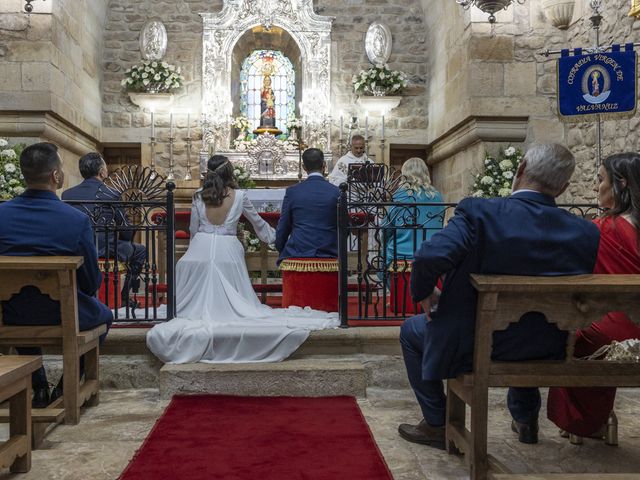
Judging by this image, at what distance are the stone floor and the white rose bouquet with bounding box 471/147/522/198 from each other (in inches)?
176

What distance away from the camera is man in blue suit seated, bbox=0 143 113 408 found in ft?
10.9

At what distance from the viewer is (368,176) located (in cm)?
550

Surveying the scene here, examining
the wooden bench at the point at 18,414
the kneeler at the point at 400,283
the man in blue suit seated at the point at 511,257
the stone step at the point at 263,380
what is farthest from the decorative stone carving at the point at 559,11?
the wooden bench at the point at 18,414

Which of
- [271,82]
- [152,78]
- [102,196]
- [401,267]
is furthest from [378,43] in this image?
[102,196]

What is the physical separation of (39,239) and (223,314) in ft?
4.87

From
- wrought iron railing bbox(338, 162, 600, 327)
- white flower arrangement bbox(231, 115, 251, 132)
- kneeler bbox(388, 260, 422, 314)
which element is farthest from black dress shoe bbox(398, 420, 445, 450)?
white flower arrangement bbox(231, 115, 251, 132)

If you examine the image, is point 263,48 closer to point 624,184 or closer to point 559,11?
point 559,11

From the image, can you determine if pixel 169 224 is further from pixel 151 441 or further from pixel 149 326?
pixel 151 441

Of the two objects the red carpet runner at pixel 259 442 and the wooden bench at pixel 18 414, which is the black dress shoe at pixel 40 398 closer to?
the red carpet runner at pixel 259 442

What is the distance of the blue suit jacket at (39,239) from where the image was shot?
10.9 ft

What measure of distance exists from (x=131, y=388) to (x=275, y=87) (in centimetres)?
806

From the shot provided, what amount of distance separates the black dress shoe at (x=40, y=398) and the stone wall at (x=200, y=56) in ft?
24.5

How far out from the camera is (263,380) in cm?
391

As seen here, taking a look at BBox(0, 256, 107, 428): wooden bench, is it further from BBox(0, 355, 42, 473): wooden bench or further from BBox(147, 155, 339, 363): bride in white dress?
BBox(147, 155, 339, 363): bride in white dress
